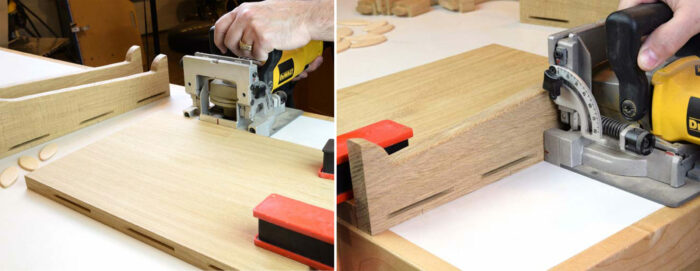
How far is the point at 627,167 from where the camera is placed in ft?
2.71

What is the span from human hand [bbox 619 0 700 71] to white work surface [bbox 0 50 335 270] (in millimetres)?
398

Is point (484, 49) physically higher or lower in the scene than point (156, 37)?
lower

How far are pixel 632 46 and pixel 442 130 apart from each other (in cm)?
25

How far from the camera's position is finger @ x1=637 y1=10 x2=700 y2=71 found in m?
0.76

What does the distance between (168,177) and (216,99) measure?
24 centimetres

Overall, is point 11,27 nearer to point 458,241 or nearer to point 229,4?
point 229,4

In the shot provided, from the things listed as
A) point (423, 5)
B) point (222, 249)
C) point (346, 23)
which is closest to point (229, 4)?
point (222, 249)

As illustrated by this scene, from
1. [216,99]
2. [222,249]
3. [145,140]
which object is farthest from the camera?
[216,99]

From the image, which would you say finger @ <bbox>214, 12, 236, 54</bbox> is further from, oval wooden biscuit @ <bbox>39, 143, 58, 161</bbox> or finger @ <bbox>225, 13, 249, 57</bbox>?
oval wooden biscuit @ <bbox>39, 143, 58, 161</bbox>

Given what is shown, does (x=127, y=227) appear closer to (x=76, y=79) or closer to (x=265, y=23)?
(x=265, y=23)

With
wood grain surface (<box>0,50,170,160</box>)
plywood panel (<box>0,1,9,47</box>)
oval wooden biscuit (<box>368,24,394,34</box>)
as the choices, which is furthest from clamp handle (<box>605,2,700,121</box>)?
oval wooden biscuit (<box>368,24,394,34</box>)

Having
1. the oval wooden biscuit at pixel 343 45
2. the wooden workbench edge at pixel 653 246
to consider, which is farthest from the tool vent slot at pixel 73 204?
the oval wooden biscuit at pixel 343 45

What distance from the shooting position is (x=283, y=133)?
0.79 m

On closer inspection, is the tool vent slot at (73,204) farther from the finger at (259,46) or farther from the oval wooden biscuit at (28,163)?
the finger at (259,46)
